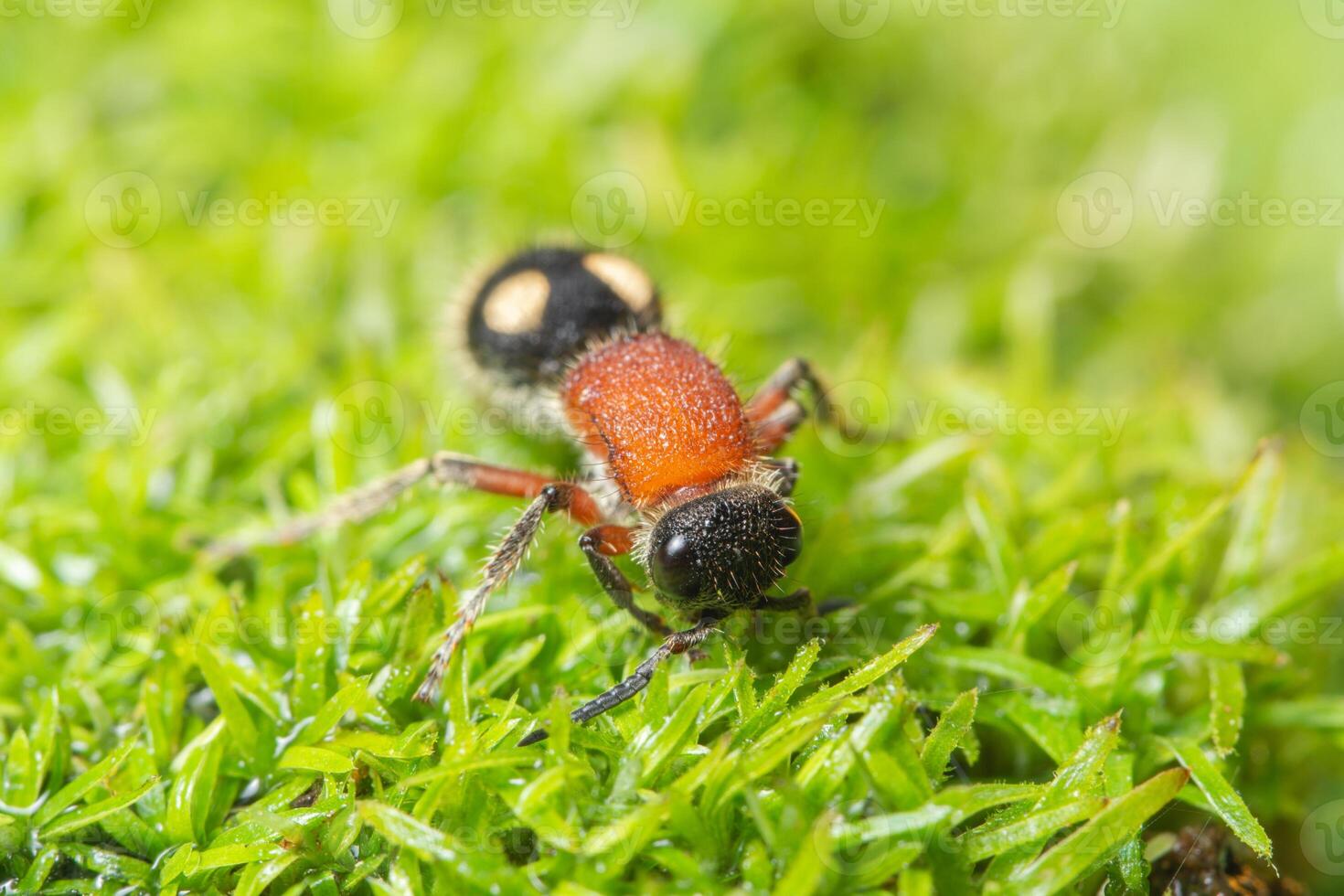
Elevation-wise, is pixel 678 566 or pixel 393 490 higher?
pixel 393 490

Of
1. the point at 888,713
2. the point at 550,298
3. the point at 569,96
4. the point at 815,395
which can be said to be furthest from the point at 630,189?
the point at 888,713

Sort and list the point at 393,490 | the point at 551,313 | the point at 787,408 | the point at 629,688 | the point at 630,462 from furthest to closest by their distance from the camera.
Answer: the point at 551,313
the point at 787,408
the point at 393,490
the point at 630,462
the point at 629,688

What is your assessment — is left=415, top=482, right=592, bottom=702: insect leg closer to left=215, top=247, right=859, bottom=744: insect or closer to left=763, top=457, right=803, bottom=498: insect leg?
left=215, top=247, right=859, bottom=744: insect

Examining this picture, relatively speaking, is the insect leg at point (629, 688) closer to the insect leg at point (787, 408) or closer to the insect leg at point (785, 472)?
the insect leg at point (785, 472)

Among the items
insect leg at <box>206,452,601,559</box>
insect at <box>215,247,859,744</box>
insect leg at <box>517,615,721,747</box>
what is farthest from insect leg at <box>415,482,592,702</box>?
insect leg at <box>517,615,721,747</box>

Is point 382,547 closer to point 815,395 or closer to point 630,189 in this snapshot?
point 815,395

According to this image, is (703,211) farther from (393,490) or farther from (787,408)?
(393,490)

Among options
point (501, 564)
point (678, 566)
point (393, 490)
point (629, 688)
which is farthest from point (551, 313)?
point (629, 688)

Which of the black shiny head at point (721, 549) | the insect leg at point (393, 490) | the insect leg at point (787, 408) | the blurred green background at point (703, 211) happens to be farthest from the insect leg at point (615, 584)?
the blurred green background at point (703, 211)
